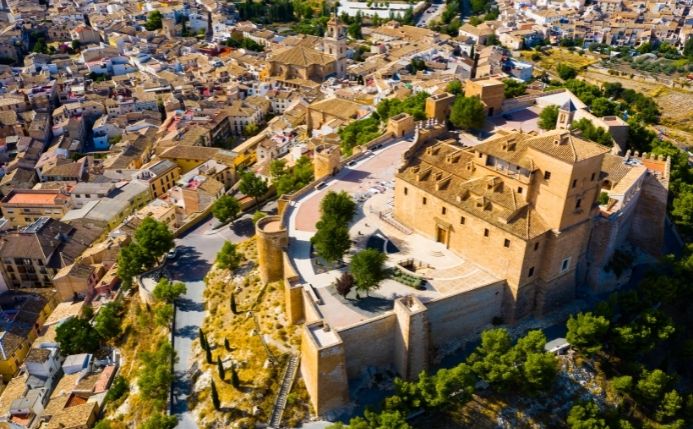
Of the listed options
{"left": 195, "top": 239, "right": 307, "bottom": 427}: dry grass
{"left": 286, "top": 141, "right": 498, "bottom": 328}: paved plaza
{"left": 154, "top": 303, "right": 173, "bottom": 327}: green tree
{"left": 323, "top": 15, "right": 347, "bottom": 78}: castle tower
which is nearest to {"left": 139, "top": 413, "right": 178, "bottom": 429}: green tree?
{"left": 195, "top": 239, "right": 307, "bottom": 427}: dry grass

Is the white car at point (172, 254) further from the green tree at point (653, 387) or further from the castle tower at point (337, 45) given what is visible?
the castle tower at point (337, 45)

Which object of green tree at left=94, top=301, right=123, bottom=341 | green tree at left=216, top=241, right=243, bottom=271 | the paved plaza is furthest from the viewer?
green tree at left=94, top=301, right=123, bottom=341

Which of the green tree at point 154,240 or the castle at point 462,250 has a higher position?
the castle at point 462,250

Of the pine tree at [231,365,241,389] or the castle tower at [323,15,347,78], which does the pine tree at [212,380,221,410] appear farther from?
the castle tower at [323,15,347,78]

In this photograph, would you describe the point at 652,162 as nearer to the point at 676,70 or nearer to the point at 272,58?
the point at 272,58

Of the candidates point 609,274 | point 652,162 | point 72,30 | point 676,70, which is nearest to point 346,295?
point 609,274

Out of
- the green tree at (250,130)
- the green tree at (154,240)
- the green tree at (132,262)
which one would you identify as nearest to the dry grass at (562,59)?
the green tree at (250,130)

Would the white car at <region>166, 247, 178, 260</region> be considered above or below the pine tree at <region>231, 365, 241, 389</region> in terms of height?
below

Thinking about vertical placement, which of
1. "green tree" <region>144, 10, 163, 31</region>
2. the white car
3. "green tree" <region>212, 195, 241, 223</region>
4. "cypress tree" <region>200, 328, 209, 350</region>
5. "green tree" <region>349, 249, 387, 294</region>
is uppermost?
"green tree" <region>349, 249, 387, 294</region>
